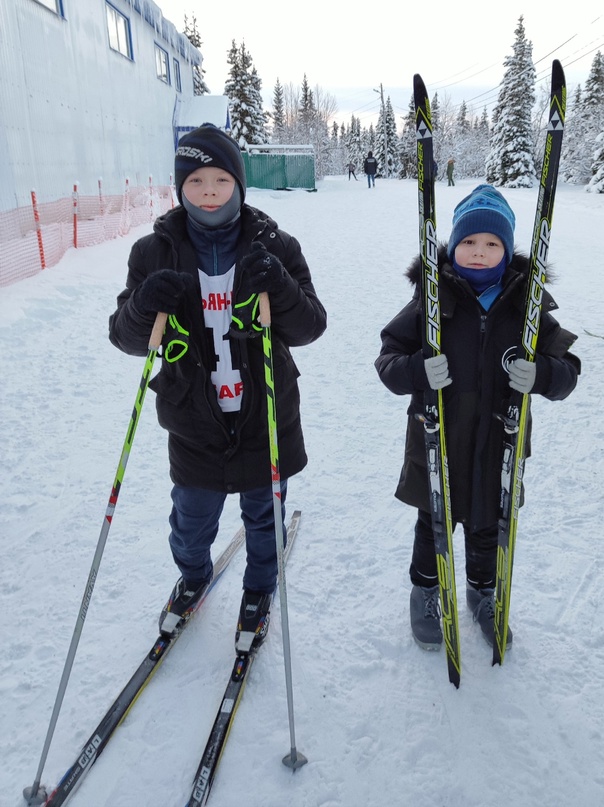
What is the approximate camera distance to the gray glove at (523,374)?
6.49 ft

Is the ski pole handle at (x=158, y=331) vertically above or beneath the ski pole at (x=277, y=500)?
above

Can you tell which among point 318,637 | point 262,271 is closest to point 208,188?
point 262,271

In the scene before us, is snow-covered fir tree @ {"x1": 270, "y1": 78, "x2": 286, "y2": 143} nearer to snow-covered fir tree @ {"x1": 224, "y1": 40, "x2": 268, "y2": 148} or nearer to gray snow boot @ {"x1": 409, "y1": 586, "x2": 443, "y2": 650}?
snow-covered fir tree @ {"x1": 224, "y1": 40, "x2": 268, "y2": 148}

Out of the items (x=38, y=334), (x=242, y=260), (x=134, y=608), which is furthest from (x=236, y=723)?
(x=38, y=334)

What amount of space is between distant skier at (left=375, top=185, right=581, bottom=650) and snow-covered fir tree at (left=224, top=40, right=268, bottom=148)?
42.0 metres

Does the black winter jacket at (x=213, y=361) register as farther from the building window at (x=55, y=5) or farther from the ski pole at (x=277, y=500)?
the building window at (x=55, y=5)

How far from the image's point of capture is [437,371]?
201cm

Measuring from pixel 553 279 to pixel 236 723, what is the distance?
212cm

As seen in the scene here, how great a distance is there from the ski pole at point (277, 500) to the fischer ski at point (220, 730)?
0.81 feet

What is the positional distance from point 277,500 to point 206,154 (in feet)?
4.32

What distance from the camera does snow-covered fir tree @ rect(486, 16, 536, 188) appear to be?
3578cm

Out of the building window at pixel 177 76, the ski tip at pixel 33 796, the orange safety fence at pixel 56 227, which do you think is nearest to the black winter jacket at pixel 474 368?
the ski tip at pixel 33 796

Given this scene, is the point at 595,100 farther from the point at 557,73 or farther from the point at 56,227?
the point at 557,73

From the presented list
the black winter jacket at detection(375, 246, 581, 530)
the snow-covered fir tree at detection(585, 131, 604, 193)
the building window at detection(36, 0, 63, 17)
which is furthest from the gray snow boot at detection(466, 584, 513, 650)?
the snow-covered fir tree at detection(585, 131, 604, 193)
